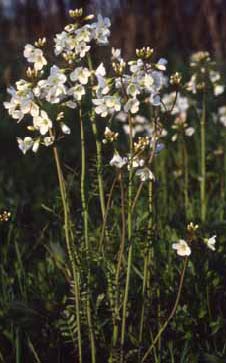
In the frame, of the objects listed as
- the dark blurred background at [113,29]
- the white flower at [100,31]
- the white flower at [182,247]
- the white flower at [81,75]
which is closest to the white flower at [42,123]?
the white flower at [81,75]

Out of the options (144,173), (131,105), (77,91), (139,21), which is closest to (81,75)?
(77,91)

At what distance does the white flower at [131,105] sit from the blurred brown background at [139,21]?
2.98m

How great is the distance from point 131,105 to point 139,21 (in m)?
6.13

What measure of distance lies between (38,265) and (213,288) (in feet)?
2.18

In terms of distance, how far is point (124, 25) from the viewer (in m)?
6.30

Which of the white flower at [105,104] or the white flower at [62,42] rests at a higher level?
the white flower at [62,42]

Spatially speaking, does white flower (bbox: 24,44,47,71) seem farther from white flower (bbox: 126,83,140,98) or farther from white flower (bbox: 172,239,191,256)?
white flower (bbox: 172,239,191,256)

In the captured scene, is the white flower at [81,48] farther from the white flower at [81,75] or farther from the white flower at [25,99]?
the white flower at [25,99]

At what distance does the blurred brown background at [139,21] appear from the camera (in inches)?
205

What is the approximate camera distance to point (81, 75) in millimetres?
1724

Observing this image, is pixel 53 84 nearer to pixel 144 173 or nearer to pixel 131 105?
pixel 131 105

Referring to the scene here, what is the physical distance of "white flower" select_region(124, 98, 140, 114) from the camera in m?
1.71

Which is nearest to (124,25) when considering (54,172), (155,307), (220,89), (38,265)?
(54,172)

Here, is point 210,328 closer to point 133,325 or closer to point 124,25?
point 133,325
